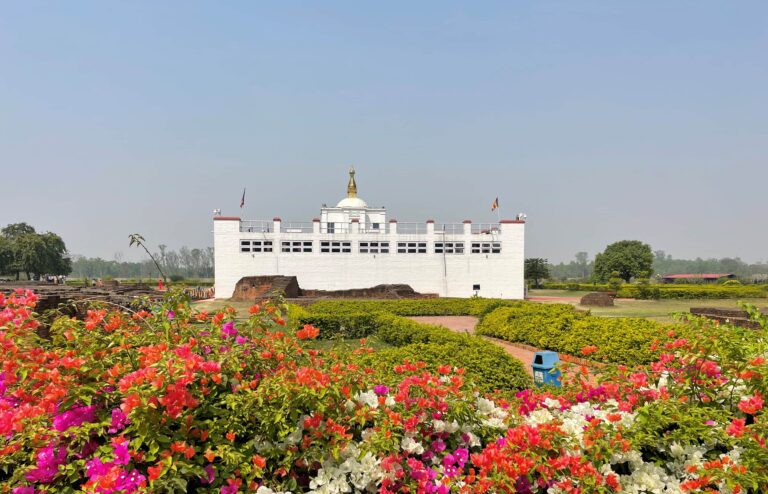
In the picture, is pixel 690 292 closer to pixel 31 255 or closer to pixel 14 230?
pixel 31 255

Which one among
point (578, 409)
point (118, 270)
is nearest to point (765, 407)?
point (578, 409)

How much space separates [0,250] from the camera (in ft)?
161

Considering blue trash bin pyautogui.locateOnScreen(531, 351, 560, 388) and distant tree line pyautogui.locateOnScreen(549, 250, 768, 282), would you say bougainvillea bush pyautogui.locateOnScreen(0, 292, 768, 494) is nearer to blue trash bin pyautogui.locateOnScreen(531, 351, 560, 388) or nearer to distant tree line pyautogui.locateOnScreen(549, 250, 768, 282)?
blue trash bin pyautogui.locateOnScreen(531, 351, 560, 388)

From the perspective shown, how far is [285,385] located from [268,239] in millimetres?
24638

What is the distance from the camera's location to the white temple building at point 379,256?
25.5 meters

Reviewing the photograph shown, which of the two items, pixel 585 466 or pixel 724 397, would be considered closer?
pixel 585 466

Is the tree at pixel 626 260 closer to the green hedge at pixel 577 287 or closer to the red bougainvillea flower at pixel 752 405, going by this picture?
the green hedge at pixel 577 287

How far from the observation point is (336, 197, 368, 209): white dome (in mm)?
33781

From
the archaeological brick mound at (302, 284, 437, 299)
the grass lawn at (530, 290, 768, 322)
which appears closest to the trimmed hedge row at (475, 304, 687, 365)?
the grass lawn at (530, 290, 768, 322)

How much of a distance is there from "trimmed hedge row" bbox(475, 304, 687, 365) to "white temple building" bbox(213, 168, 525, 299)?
1573 centimetres

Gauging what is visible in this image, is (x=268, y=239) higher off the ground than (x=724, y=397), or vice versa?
(x=268, y=239)

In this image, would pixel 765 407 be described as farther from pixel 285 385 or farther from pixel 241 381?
pixel 241 381

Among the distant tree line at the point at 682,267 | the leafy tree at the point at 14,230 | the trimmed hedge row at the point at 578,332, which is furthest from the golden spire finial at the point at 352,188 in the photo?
the distant tree line at the point at 682,267

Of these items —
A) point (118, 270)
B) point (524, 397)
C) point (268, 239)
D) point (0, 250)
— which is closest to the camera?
point (524, 397)
